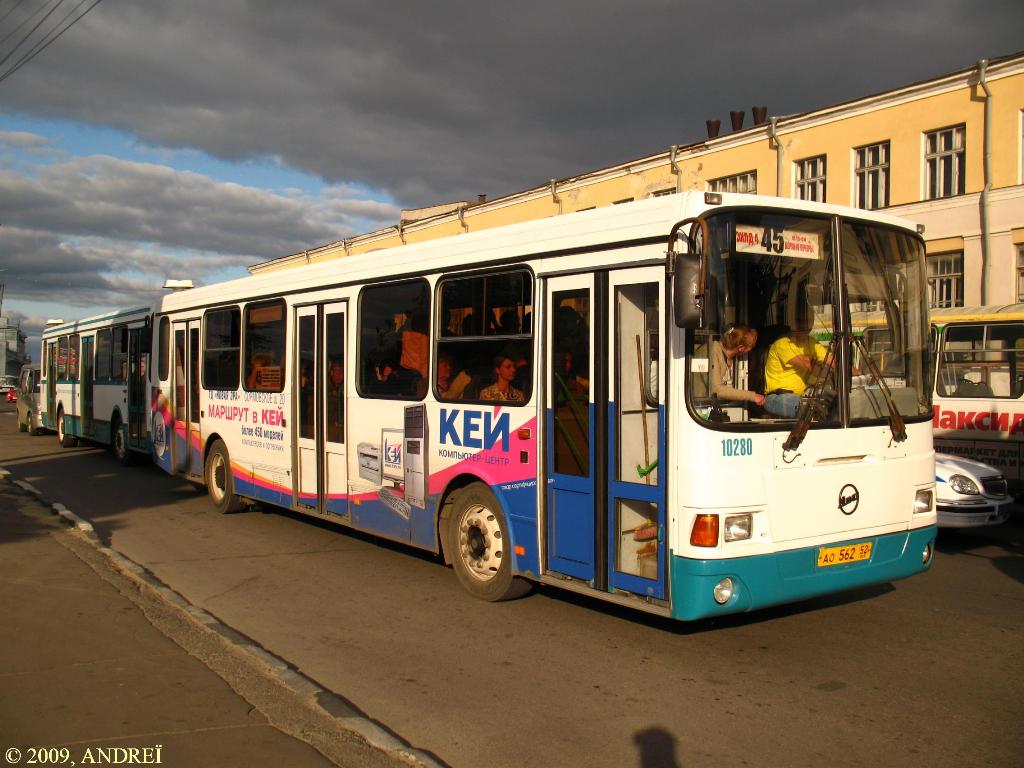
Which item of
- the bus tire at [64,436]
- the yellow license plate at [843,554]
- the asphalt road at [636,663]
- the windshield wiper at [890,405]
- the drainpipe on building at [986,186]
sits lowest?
the asphalt road at [636,663]

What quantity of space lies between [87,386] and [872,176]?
22.8 meters

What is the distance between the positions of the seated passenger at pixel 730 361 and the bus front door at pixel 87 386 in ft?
62.6

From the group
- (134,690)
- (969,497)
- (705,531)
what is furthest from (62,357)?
(705,531)

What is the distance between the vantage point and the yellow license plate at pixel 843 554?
625 centimetres

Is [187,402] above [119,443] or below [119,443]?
above

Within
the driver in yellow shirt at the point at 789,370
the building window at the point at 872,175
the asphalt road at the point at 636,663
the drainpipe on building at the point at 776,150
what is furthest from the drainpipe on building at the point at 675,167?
the driver in yellow shirt at the point at 789,370

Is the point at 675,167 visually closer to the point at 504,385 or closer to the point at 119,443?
the point at 119,443

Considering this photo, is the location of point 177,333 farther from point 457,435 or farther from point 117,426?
point 457,435

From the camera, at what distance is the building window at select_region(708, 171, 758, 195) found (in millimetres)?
31109

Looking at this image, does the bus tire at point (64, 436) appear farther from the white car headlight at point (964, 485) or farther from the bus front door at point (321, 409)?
the white car headlight at point (964, 485)

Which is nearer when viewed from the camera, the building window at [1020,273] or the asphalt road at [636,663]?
the asphalt road at [636,663]

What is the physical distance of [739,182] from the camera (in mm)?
31609

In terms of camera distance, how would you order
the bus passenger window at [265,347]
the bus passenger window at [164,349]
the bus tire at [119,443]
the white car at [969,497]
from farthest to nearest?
1. the bus tire at [119,443]
2. the bus passenger window at [164,349]
3. the bus passenger window at [265,347]
4. the white car at [969,497]

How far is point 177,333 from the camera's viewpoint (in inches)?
575
